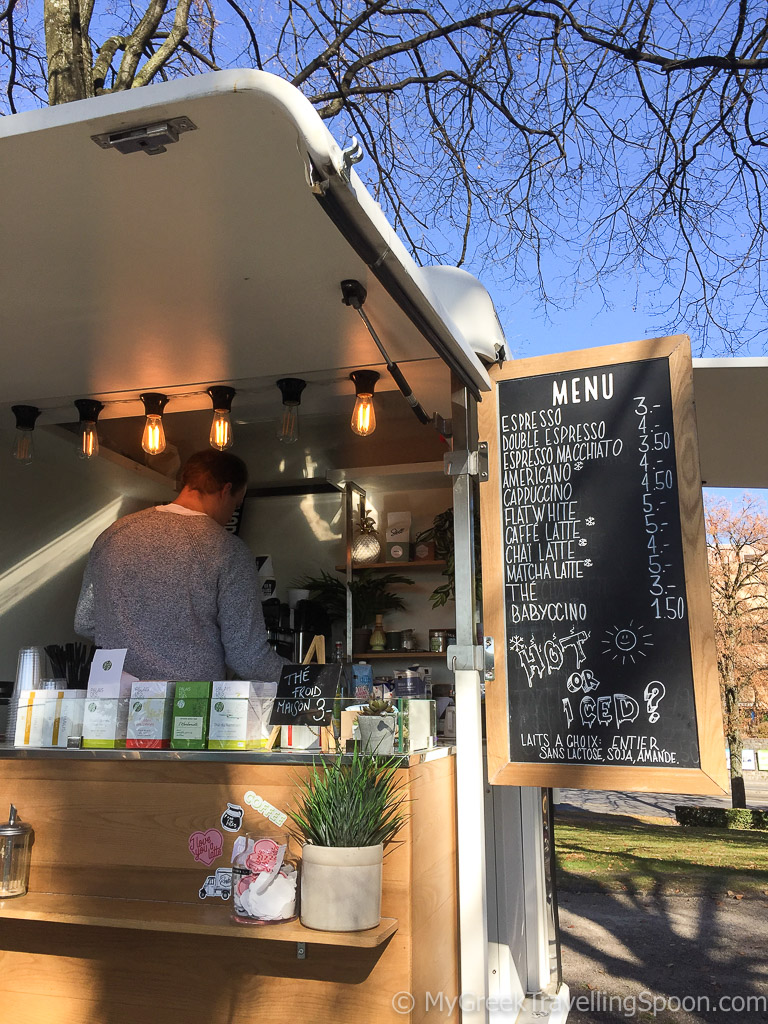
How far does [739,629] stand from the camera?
1725cm

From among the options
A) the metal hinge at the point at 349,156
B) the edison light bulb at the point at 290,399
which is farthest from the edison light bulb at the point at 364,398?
the metal hinge at the point at 349,156

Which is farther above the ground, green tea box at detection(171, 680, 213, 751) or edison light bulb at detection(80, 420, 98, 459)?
edison light bulb at detection(80, 420, 98, 459)

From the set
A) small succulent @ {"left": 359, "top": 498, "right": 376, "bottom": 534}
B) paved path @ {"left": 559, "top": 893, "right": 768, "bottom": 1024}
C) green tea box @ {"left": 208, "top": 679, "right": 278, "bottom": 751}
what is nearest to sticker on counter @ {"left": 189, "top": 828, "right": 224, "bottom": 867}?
green tea box @ {"left": 208, "top": 679, "right": 278, "bottom": 751}

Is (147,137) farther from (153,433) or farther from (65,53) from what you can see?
(65,53)

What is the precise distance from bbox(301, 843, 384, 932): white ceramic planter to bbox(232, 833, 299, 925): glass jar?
0.07 m

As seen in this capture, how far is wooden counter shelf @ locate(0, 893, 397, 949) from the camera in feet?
6.30

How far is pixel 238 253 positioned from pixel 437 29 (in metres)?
5.68

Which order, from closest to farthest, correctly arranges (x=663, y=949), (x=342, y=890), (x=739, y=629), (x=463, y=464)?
1. (x=342, y=890)
2. (x=463, y=464)
3. (x=663, y=949)
4. (x=739, y=629)

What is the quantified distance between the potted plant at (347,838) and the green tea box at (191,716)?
0.40 m

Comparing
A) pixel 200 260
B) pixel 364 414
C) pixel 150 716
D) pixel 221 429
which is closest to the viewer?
pixel 200 260

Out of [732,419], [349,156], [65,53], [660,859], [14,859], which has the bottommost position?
[660,859]

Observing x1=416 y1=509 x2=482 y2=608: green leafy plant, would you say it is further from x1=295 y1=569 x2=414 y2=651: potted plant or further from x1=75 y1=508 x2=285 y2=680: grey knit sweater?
x1=75 y1=508 x2=285 y2=680: grey knit sweater

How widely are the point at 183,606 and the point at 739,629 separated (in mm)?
16588

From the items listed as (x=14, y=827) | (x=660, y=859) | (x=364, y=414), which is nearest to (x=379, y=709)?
(x=14, y=827)
